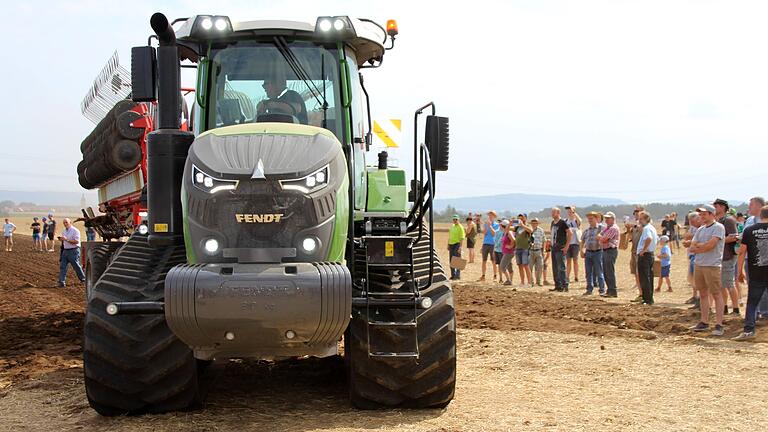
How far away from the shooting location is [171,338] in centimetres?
641

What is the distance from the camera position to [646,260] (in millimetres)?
14969

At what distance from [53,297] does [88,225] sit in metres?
2.25

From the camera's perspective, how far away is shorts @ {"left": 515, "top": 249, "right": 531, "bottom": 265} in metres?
19.4

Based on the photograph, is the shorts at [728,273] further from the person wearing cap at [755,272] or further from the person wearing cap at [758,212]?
the person wearing cap at [755,272]

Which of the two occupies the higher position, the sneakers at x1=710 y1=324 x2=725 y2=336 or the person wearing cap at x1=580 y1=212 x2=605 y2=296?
the person wearing cap at x1=580 y1=212 x2=605 y2=296

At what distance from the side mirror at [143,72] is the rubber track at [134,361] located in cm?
116

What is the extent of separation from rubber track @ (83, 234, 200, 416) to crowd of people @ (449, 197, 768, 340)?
7201 mm

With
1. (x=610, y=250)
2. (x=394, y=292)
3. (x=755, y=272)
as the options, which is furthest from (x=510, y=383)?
(x=610, y=250)

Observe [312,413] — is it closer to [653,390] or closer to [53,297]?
[653,390]

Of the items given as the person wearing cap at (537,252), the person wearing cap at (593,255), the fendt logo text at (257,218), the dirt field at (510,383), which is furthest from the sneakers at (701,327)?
the person wearing cap at (537,252)

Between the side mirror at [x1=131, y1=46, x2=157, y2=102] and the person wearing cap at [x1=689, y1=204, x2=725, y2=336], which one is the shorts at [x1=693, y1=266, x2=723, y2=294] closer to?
the person wearing cap at [x1=689, y1=204, x2=725, y2=336]

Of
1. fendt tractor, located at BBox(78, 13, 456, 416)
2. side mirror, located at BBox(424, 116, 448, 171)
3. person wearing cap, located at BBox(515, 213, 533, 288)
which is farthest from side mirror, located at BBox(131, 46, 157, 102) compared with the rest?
person wearing cap, located at BBox(515, 213, 533, 288)

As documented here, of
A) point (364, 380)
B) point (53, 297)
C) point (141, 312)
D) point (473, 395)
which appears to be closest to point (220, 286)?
point (141, 312)

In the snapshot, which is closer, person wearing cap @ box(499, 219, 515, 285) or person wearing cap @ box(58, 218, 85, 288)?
person wearing cap @ box(58, 218, 85, 288)
